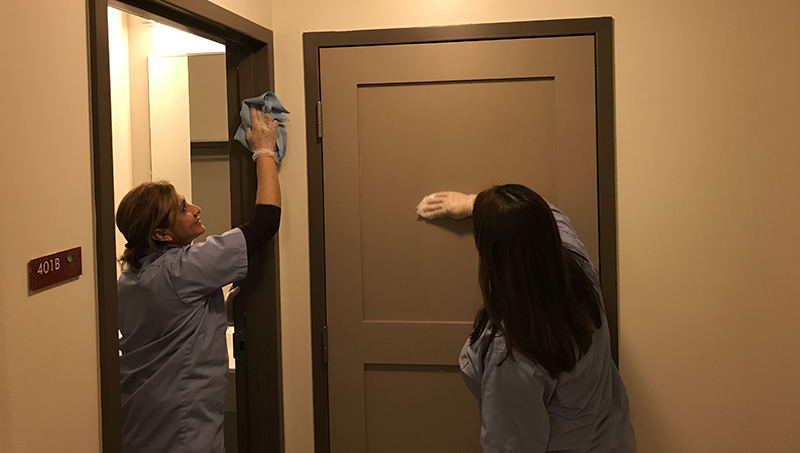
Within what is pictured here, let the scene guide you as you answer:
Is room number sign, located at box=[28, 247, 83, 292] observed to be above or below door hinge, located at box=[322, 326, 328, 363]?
above

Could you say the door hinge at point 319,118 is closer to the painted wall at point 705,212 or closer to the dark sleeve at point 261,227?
the dark sleeve at point 261,227

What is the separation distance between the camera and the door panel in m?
1.96

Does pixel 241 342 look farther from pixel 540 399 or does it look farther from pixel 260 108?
pixel 540 399

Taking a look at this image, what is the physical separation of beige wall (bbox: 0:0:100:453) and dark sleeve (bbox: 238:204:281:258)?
573mm

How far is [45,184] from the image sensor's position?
3.79 feet

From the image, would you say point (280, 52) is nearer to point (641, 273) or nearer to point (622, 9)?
point (622, 9)

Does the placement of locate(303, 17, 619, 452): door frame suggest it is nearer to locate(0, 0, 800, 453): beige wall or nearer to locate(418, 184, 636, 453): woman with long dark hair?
locate(0, 0, 800, 453): beige wall

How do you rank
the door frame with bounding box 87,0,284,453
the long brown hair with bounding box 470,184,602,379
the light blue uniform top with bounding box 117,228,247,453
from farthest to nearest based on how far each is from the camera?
the door frame with bounding box 87,0,284,453, the light blue uniform top with bounding box 117,228,247,453, the long brown hair with bounding box 470,184,602,379

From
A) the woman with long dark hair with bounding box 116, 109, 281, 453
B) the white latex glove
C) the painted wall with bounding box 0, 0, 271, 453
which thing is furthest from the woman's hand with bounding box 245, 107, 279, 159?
the painted wall with bounding box 0, 0, 271, 453

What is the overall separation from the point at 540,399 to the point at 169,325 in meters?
0.98

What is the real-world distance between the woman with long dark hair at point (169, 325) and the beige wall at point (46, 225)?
1.40 feet

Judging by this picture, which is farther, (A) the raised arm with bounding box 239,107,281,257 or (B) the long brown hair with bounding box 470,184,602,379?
(A) the raised arm with bounding box 239,107,281,257

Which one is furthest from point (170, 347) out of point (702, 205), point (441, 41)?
point (702, 205)

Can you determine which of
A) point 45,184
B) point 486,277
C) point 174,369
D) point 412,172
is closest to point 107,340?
point 45,184
